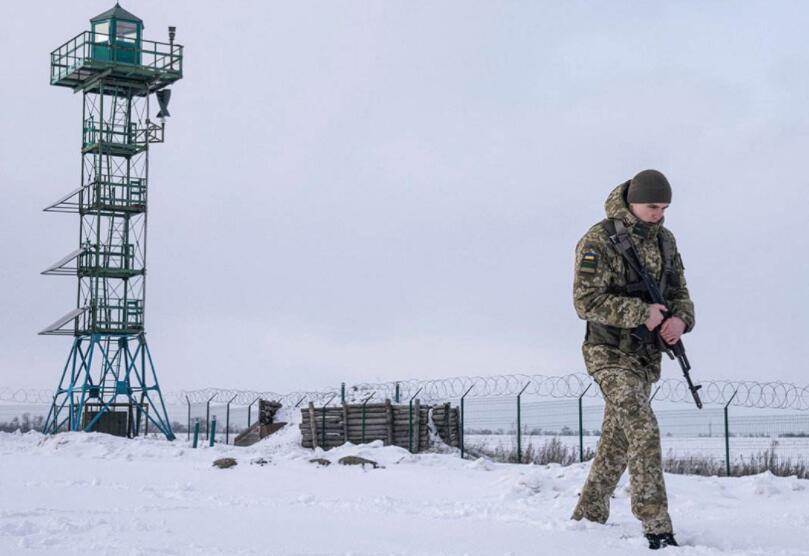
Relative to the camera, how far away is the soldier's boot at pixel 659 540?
23.2ft

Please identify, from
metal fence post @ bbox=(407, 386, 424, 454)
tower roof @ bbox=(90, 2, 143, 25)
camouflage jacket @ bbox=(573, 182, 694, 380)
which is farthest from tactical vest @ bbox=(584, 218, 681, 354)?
tower roof @ bbox=(90, 2, 143, 25)

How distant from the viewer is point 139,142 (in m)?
38.3

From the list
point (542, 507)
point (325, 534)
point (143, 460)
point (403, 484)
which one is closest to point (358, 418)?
point (143, 460)

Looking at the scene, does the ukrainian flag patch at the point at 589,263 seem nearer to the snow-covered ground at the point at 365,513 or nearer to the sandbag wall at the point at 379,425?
the snow-covered ground at the point at 365,513

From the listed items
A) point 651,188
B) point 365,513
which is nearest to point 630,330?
point 651,188

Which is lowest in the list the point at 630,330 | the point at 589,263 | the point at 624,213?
the point at 630,330

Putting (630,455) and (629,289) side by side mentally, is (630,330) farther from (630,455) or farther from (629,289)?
(630,455)

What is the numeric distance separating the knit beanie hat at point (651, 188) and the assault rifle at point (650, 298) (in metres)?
0.28

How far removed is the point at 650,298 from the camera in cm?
770

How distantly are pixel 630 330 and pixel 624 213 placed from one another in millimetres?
801

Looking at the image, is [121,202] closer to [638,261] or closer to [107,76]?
[107,76]

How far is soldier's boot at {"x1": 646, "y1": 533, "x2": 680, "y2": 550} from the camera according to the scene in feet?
23.2

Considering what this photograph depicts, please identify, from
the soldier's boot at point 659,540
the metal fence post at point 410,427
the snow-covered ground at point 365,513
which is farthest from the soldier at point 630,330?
the metal fence post at point 410,427

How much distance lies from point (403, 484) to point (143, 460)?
863 cm
